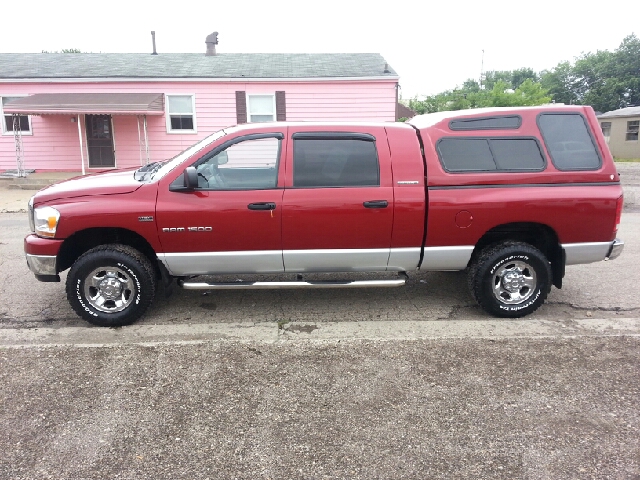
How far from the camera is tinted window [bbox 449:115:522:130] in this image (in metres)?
A: 4.73

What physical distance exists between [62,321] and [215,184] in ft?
6.54

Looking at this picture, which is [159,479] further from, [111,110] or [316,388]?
[111,110]

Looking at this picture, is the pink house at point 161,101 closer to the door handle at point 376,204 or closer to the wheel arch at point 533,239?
the wheel arch at point 533,239

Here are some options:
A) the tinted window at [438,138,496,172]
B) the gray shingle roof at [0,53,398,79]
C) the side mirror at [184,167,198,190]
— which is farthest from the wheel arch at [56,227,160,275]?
the gray shingle roof at [0,53,398,79]

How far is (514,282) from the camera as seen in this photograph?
483 cm

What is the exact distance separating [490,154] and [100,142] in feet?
52.8

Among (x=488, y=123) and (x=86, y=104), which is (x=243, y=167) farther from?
(x=86, y=104)

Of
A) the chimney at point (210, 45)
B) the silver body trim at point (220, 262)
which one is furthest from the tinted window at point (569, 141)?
the chimney at point (210, 45)

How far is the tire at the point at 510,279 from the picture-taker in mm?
4738

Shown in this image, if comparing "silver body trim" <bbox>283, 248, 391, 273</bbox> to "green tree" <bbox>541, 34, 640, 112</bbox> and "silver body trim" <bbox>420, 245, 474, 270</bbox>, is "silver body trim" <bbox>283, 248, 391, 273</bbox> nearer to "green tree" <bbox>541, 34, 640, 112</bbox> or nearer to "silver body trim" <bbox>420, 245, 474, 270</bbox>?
"silver body trim" <bbox>420, 245, 474, 270</bbox>

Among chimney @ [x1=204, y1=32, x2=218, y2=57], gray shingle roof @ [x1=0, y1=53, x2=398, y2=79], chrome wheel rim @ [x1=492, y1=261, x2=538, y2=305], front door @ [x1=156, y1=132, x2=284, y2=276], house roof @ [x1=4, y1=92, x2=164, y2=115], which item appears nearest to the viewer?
front door @ [x1=156, y1=132, x2=284, y2=276]

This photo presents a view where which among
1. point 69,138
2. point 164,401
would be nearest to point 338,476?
point 164,401

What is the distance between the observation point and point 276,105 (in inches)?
671

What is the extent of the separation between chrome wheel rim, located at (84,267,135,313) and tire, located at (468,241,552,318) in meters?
3.27
